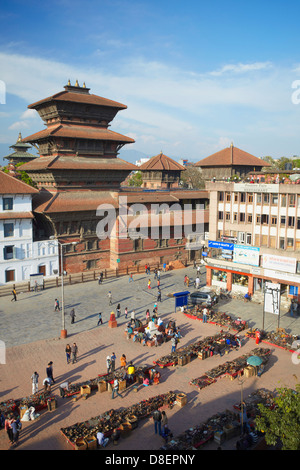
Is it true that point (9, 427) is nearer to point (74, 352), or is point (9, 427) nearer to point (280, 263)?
point (74, 352)

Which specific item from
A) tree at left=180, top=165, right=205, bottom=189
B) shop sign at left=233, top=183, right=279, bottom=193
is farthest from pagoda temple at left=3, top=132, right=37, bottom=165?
shop sign at left=233, top=183, right=279, bottom=193

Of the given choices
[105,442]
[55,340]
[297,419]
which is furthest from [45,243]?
[297,419]

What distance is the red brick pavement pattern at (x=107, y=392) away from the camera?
58.0 feet

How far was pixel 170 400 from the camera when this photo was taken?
19.9 m

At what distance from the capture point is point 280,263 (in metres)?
34.0

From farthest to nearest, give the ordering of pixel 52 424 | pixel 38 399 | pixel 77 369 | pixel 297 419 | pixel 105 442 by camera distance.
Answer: pixel 77 369 < pixel 38 399 < pixel 52 424 < pixel 105 442 < pixel 297 419

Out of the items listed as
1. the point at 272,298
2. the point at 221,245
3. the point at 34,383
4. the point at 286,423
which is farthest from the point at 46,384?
the point at 221,245

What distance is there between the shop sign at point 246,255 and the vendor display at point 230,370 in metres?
12.8

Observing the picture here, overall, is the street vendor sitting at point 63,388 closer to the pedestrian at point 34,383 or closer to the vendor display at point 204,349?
the pedestrian at point 34,383

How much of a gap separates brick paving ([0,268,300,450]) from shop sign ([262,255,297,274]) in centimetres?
412

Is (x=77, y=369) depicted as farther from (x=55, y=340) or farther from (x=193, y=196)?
(x=193, y=196)

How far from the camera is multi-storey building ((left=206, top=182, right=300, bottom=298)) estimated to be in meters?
34.2

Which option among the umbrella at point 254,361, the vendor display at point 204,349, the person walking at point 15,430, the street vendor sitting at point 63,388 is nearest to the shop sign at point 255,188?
the vendor display at point 204,349
